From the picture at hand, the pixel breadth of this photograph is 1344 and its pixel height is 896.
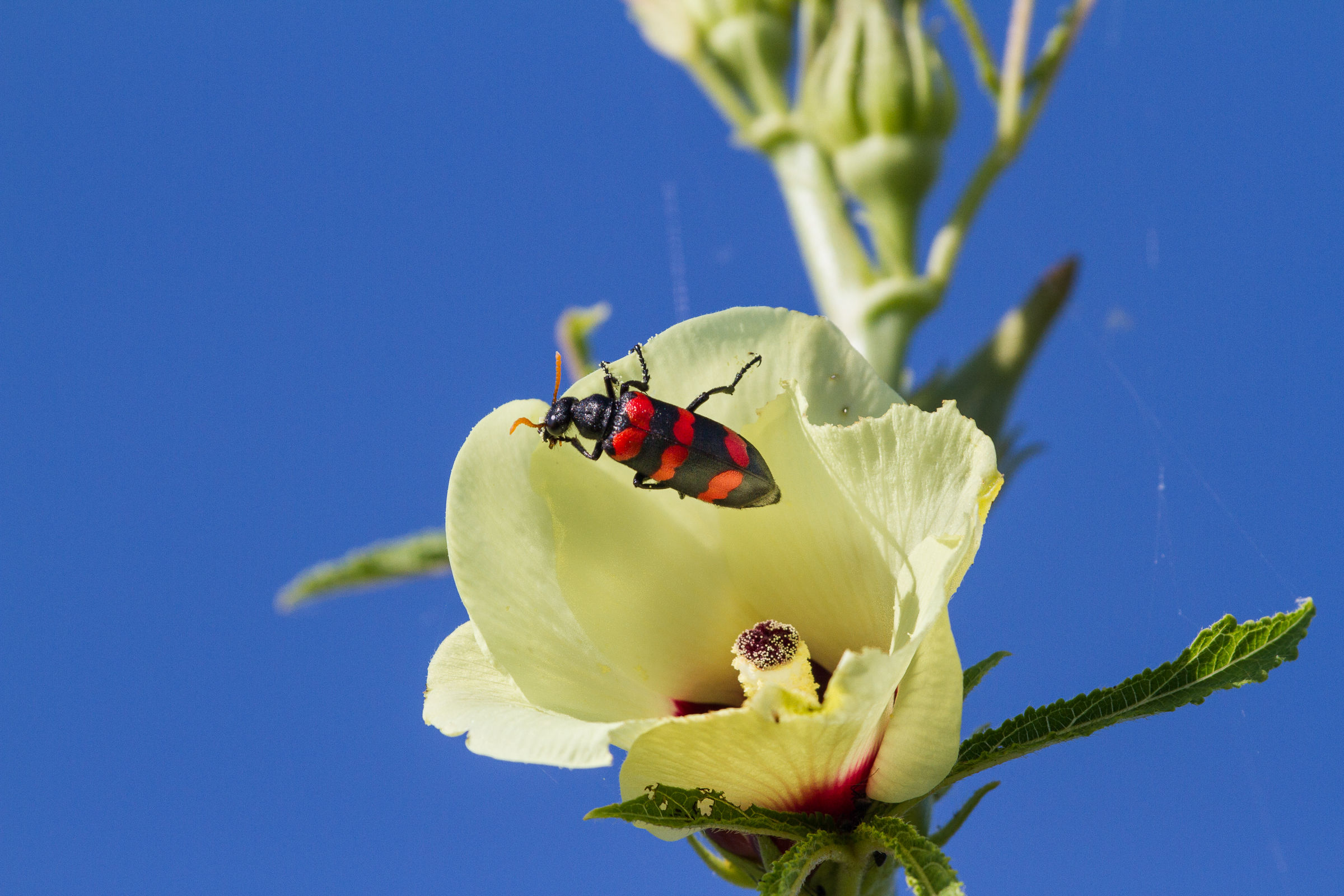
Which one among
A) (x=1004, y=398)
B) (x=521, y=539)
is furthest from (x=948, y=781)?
(x=1004, y=398)

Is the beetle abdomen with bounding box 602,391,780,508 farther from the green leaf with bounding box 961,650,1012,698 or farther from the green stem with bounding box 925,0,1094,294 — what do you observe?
Answer: the green stem with bounding box 925,0,1094,294

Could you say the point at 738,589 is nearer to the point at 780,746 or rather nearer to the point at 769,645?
the point at 769,645

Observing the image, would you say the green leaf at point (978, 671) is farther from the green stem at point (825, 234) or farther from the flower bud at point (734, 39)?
the flower bud at point (734, 39)

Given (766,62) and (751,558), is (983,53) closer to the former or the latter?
(766,62)

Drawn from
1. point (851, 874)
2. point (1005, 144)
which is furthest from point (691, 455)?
point (1005, 144)

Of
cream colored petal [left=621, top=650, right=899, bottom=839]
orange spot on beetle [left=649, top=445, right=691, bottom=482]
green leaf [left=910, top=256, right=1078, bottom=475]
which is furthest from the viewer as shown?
green leaf [left=910, top=256, right=1078, bottom=475]

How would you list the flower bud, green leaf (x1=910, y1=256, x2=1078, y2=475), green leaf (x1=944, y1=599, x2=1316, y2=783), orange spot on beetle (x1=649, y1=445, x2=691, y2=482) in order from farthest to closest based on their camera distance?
the flower bud
green leaf (x1=910, y1=256, x2=1078, y2=475)
orange spot on beetle (x1=649, y1=445, x2=691, y2=482)
green leaf (x1=944, y1=599, x2=1316, y2=783)

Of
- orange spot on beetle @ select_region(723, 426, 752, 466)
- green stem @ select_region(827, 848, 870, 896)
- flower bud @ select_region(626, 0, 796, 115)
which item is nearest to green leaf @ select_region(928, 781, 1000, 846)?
green stem @ select_region(827, 848, 870, 896)
